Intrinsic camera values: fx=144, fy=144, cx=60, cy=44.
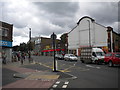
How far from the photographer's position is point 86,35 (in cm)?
5041

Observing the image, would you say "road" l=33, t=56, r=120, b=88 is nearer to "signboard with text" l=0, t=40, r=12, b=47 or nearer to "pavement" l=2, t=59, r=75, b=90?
"pavement" l=2, t=59, r=75, b=90

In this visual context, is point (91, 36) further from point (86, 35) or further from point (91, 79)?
point (91, 79)

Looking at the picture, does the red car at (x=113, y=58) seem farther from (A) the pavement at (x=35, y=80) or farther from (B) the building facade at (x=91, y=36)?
(B) the building facade at (x=91, y=36)

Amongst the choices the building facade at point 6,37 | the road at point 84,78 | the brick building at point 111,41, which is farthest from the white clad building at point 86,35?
the road at point 84,78

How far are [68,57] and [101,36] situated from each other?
743 inches

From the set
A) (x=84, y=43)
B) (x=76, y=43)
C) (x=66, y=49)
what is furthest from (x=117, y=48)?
(x=66, y=49)

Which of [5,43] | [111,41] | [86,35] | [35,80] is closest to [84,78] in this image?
[35,80]

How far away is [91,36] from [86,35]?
231 centimetres

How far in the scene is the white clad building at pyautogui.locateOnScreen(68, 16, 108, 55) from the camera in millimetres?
45656

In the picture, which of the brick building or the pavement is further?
the brick building

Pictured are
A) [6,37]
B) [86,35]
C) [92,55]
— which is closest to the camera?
[92,55]

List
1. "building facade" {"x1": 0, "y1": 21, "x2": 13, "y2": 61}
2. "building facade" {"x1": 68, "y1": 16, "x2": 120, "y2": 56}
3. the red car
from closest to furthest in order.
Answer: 1. the red car
2. "building facade" {"x1": 0, "y1": 21, "x2": 13, "y2": 61}
3. "building facade" {"x1": 68, "y1": 16, "x2": 120, "y2": 56}

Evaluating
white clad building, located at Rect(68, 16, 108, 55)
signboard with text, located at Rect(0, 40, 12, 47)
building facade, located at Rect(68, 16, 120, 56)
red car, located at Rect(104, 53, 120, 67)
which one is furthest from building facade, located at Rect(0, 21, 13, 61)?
white clad building, located at Rect(68, 16, 108, 55)

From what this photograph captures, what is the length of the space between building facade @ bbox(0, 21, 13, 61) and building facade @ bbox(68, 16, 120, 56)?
71.3 ft
